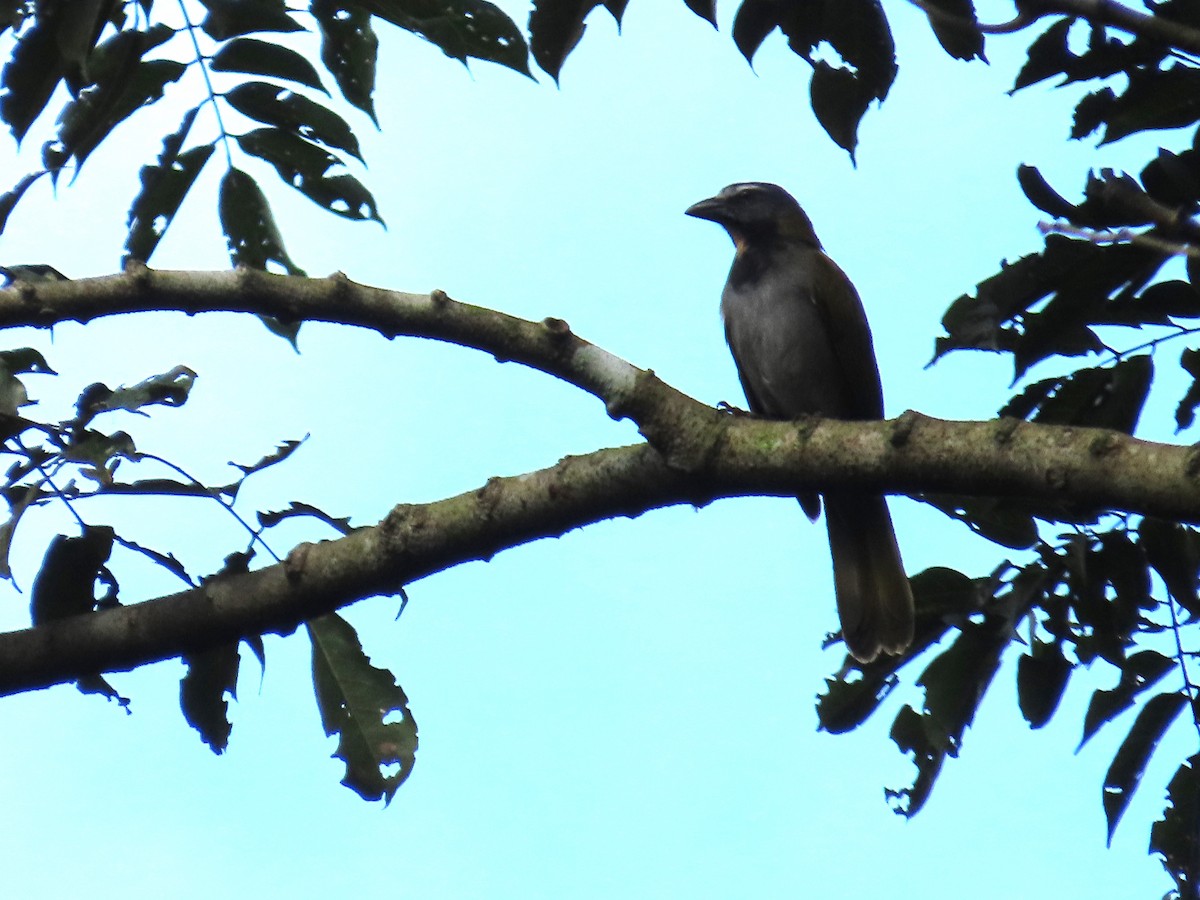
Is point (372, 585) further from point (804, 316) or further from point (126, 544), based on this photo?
point (804, 316)

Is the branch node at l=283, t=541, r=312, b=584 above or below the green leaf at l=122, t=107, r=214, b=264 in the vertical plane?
below

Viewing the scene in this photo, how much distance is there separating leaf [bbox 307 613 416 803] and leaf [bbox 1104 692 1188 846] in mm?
1648

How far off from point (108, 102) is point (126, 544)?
96cm

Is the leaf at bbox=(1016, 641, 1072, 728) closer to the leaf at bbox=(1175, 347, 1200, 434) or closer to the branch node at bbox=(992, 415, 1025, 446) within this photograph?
the leaf at bbox=(1175, 347, 1200, 434)

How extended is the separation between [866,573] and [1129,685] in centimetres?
165

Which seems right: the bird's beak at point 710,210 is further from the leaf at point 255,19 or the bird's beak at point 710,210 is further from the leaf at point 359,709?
the leaf at point 359,709

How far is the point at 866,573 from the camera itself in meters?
4.80

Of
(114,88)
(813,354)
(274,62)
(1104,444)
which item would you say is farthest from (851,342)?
(114,88)

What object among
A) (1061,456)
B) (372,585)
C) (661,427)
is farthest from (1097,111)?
(372,585)

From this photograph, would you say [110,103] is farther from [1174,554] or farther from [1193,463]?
A: [1174,554]

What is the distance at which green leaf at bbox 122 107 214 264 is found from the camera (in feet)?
11.4

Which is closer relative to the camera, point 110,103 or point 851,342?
point 110,103

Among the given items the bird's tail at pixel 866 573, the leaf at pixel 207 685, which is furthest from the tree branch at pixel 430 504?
the bird's tail at pixel 866 573

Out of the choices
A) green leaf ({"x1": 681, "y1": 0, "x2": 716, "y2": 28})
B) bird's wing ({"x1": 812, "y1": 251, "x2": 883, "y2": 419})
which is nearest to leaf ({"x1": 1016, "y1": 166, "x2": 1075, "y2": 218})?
green leaf ({"x1": 681, "y1": 0, "x2": 716, "y2": 28})
